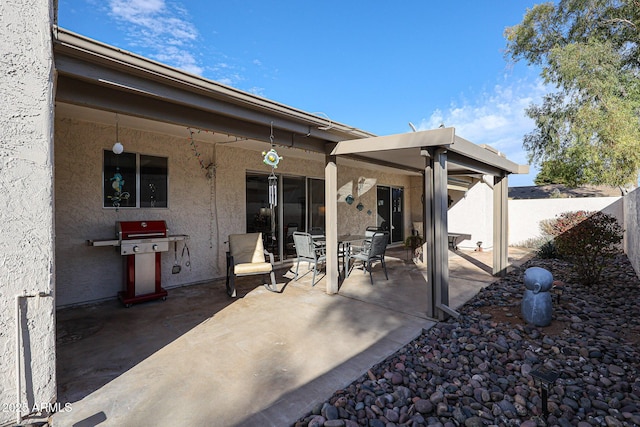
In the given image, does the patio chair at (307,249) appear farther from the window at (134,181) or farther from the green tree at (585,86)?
the green tree at (585,86)

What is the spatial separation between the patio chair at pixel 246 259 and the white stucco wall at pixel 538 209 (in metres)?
10.3

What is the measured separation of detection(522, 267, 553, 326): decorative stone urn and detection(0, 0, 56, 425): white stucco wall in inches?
203

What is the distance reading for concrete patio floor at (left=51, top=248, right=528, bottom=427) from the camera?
7.67 feet

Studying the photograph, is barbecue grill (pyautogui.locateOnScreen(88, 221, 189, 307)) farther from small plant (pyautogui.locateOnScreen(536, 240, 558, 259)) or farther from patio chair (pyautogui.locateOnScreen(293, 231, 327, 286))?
small plant (pyautogui.locateOnScreen(536, 240, 558, 259))

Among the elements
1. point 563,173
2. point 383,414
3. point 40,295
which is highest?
point 563,173

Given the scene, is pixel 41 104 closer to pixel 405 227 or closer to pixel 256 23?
pixel 256 23

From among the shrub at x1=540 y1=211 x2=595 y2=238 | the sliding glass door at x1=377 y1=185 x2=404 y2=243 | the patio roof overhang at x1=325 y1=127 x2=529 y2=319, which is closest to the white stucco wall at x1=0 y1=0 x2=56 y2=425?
the patio roof overhang at x1=325 y1=127 x2=529 y2=319

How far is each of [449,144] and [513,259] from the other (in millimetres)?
6834

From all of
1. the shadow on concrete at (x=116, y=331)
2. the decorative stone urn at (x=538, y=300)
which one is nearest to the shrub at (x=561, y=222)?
the decorative stone urn at (x=538, y=300)

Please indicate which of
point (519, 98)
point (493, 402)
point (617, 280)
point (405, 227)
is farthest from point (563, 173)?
point (493, 402)

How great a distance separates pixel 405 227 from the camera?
1242 cm

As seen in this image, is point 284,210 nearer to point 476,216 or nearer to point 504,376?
point 504,376

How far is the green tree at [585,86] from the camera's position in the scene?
39.7 feet

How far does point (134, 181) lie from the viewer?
542 centimetres
